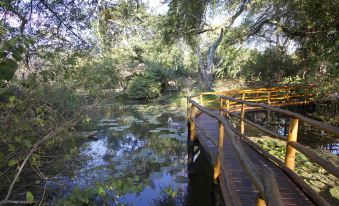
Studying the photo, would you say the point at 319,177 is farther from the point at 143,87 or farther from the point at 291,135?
the point at 143,87

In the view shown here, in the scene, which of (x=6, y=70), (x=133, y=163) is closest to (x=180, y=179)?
(x=133, y=163)

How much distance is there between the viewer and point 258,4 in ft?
41.5

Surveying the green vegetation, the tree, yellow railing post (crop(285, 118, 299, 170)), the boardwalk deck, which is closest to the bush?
the green vegetation

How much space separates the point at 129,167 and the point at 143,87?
16618 millimetres

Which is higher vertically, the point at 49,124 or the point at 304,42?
the point at 304,42

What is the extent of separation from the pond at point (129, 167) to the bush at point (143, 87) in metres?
8.77

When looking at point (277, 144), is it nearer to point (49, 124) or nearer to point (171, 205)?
point (171, 205)

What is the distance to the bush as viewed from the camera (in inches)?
933

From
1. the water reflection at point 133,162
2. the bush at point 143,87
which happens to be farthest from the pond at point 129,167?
the bush at point 143,87

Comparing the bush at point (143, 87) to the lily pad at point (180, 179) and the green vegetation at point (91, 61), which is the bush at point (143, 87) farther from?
the lily pad at point (180, 179)

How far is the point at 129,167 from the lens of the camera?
749cm

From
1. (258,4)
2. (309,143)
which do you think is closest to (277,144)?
(309,143)

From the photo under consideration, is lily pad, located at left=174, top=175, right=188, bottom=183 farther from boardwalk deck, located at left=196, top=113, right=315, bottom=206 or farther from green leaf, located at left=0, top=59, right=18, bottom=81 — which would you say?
green leaf, located at left=0, top=59, right=18, bottom=81

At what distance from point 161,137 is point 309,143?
5595 millimetres
